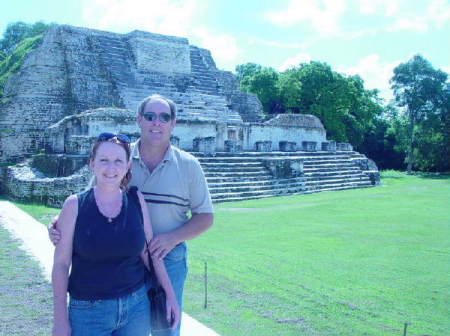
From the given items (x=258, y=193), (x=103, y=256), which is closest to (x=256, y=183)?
(x=258, y=193)

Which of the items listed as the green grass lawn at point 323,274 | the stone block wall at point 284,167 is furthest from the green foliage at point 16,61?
the green grass lawn at point 323,274

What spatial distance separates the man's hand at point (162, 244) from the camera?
244cm

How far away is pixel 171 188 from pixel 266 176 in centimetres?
1376

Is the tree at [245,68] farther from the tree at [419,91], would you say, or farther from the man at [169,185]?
the man at [169,185]

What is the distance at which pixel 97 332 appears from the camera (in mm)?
2230

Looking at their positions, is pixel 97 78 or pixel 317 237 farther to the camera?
pixel 97 78

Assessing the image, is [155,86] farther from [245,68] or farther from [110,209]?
[245,68]

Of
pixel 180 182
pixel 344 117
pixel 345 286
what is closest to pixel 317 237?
pixel 345 286

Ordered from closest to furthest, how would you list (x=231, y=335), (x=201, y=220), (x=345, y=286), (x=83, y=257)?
(x=83, y=257) → (x=201, y=220) → (x=231, y=335) → (x=345, y=286)

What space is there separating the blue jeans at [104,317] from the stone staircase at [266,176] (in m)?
11.1

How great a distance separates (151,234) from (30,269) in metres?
3.55

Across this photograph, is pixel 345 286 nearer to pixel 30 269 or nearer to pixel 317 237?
pixel 317 237

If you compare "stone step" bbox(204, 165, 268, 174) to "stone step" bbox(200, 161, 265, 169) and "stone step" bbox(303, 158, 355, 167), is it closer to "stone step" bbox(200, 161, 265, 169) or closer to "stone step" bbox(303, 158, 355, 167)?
"stone step" bbox(200, 161, 265, 169)

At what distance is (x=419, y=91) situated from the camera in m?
30.4
